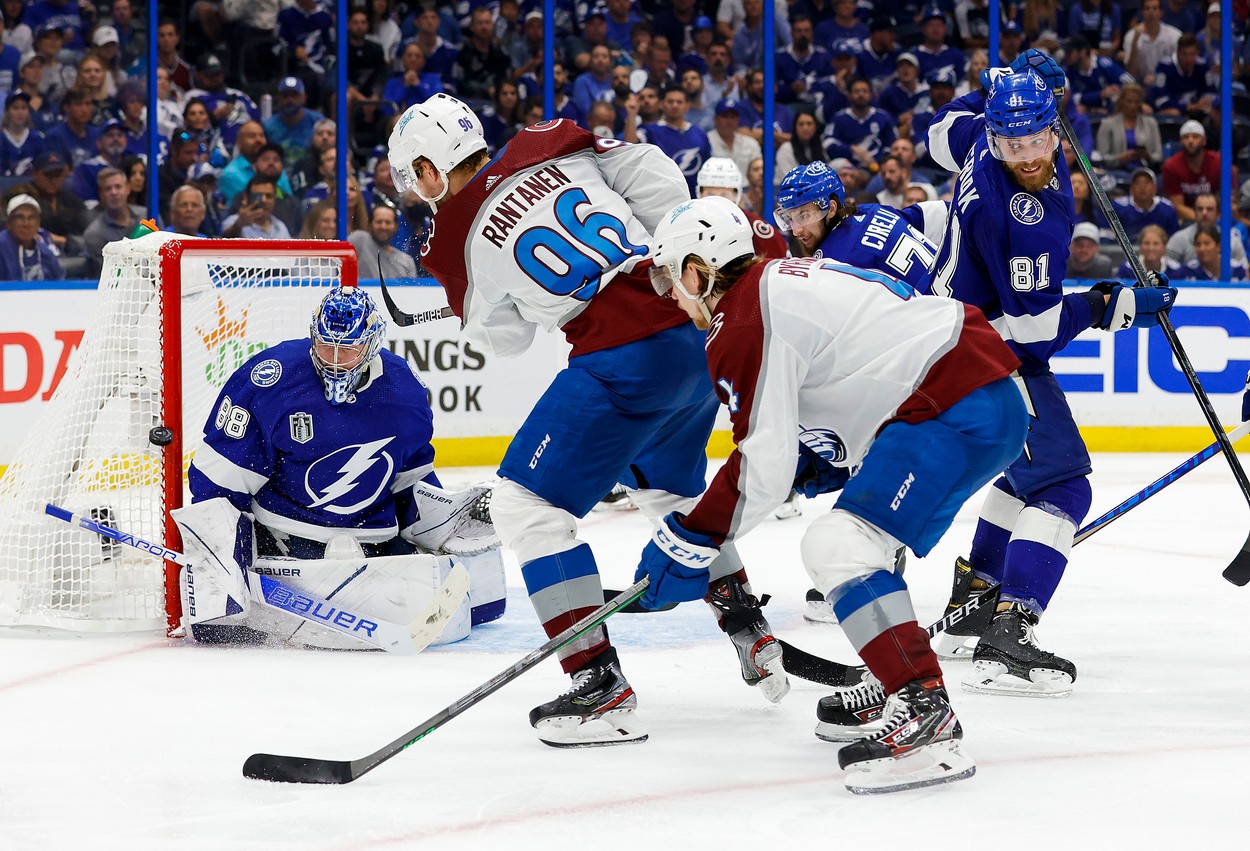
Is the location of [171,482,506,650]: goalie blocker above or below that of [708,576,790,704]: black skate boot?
below

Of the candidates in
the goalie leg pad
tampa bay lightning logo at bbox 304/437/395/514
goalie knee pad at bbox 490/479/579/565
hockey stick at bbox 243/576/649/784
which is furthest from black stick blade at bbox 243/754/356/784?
tampa bay lightning logo at bbox 304/437/395/514

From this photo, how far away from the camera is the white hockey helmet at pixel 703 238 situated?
2.52 m

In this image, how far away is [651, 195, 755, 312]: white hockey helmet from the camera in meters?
2.52

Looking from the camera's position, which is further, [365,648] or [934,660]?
[365,648]

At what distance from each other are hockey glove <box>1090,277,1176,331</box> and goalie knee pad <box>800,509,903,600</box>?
106cm

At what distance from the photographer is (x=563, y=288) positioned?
9.47ft

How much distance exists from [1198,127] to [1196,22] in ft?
1.86

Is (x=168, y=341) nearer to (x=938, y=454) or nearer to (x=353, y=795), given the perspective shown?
(x=353, y=795)

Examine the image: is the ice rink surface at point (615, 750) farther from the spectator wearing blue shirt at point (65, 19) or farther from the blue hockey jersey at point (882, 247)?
the spectator wearing blue shirt at point (65, 19)

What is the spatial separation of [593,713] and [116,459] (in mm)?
1679

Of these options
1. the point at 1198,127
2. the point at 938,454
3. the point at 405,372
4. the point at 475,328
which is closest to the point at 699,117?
the point at 1198,127

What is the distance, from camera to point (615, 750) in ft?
9.05

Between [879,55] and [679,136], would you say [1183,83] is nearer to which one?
[879,55]

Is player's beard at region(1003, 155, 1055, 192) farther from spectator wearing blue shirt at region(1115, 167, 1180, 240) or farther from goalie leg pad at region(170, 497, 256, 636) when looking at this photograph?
spectator wearing blue shirt at region(1115, 167, 1180, 240)
